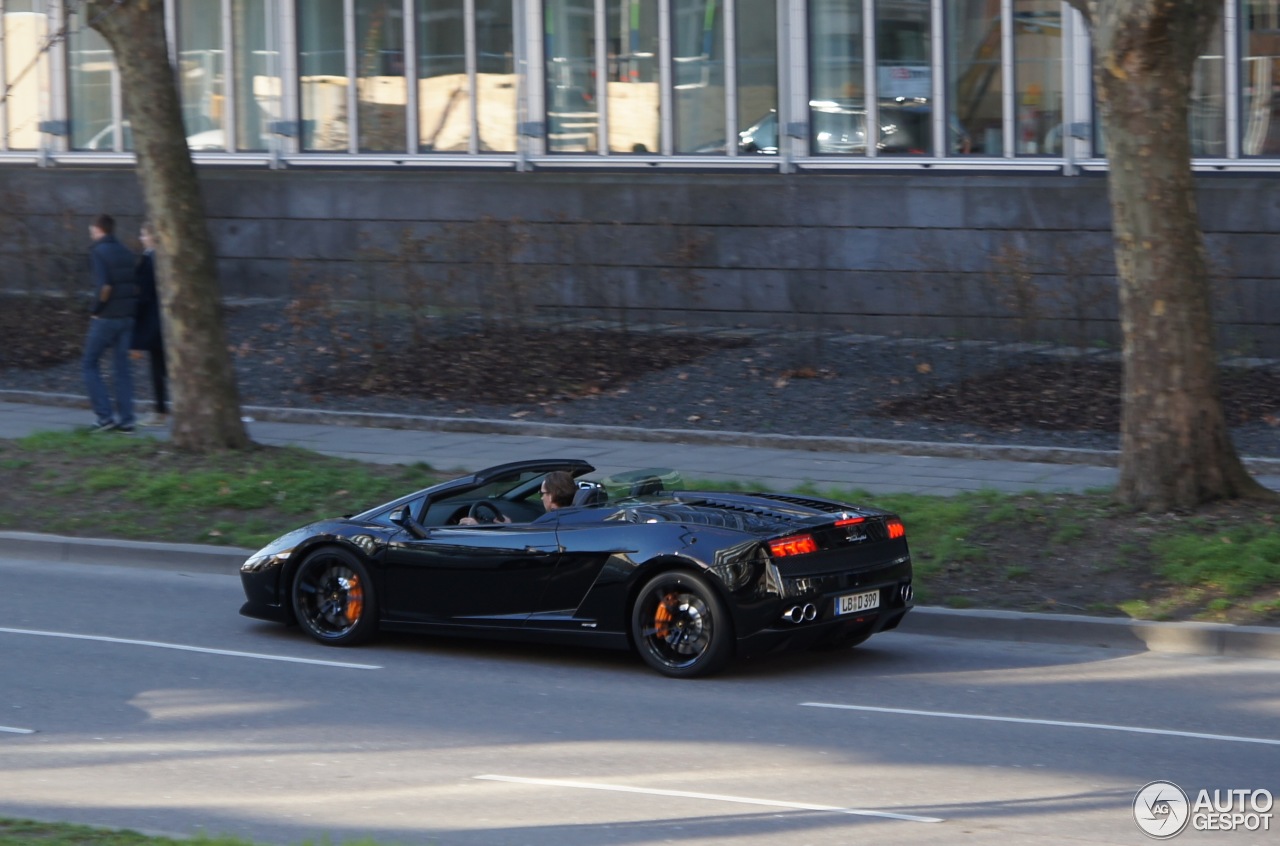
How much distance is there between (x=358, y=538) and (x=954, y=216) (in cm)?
1193

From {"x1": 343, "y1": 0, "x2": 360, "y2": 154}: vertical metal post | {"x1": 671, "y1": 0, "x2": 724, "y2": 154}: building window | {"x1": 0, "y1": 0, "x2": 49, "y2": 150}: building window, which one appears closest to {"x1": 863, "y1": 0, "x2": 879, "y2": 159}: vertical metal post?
{"x1": 671, "y1": 0, "x2": 724, "y2": 154}: building window

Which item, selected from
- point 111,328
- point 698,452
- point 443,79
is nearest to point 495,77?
point 443,79

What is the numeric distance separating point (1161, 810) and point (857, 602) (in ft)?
9.05

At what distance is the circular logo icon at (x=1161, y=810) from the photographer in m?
6.14

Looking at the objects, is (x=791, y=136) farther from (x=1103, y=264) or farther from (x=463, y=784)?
(x=463, y=784)

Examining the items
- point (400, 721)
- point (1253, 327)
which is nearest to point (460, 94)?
point (1253, 327)

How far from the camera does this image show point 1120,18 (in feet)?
36.1

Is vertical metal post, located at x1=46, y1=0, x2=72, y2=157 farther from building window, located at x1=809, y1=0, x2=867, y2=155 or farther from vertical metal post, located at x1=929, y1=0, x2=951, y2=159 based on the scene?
vertical metal post, located at x1=929, y1=0, x2=951, y2=159

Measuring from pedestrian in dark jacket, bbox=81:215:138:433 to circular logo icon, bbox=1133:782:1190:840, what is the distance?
1218 cm

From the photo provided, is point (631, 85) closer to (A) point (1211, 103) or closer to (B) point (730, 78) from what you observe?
(B) point (730, 78)

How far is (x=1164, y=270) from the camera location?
1110 centimetres

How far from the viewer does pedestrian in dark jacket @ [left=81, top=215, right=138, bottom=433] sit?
16500 mm

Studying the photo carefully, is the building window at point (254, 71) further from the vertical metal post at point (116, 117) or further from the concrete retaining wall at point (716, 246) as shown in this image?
the vertical metal post at point (116, 117)

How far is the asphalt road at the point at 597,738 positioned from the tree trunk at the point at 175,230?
390cm
